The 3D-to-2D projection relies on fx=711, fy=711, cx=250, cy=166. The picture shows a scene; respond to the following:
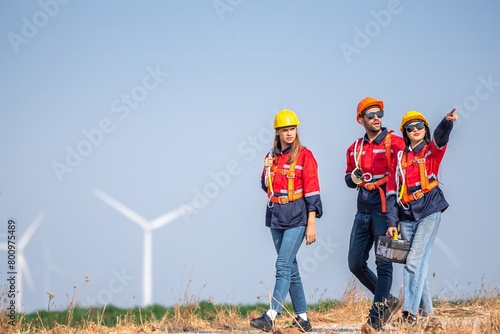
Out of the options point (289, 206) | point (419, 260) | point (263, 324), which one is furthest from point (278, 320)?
point (419, 260)

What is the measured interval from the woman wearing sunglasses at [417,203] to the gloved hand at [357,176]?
0.39 meters

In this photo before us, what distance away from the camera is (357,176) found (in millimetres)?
7312

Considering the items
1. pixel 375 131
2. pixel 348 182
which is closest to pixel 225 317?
pixel 348 182

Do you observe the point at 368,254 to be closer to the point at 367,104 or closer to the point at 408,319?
the point at 408,319

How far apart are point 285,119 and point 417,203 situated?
163 cm

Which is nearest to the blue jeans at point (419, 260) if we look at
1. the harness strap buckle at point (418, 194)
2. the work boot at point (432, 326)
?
the harness strap buckle at point (418, 194)

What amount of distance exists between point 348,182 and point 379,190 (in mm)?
433

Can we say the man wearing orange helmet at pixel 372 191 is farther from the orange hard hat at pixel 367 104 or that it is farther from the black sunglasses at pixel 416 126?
the black sunglasses at pixel 416 126

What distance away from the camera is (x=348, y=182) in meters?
7.52

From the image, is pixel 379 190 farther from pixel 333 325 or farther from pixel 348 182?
pixel 333 325

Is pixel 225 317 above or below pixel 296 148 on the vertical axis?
below

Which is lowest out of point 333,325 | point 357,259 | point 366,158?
point 333,325

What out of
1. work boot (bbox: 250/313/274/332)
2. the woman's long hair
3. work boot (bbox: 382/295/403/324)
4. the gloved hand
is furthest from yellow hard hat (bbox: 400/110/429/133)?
work boot (bbox: 250/313/274/332)

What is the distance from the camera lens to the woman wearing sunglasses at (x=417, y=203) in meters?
6.84
